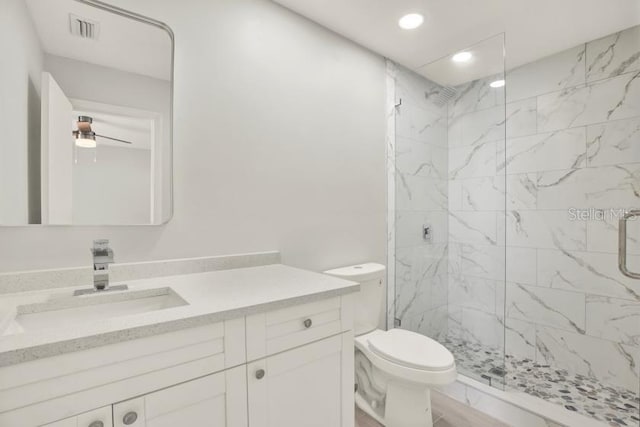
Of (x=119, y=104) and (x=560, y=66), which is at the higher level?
(x=560, y=66)

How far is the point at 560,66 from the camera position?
238cm

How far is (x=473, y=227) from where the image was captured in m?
2.66

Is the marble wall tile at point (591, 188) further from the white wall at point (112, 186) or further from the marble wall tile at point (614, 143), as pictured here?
the white wall at point (112, 186)

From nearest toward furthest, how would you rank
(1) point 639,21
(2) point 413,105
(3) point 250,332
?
Result: (3) point 250,332 < (1) point 639,21 < (2) point 413,105

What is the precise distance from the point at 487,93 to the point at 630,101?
86 centimetres

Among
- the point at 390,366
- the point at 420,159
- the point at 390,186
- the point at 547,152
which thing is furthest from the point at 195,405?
the point at 547,152

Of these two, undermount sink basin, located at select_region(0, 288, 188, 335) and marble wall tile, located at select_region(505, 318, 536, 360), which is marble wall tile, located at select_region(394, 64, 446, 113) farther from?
undermount sink basin, located at select_region(0, 288, 188, 335)

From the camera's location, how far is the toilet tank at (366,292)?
1.93 m

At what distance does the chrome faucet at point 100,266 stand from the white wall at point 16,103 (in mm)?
267

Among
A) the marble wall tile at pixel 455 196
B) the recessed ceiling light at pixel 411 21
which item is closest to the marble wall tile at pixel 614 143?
the marble wall tile at pixel 455 196

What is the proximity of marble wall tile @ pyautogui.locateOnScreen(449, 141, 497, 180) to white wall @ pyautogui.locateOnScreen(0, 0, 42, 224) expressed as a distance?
8.63ft

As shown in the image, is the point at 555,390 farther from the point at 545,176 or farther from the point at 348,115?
the point at 348,115

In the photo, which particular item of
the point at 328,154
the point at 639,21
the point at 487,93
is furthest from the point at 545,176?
the point at 328,154

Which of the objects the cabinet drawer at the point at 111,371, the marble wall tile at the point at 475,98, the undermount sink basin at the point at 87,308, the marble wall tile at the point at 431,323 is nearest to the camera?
the cabinet drawer at the point at 111,371
